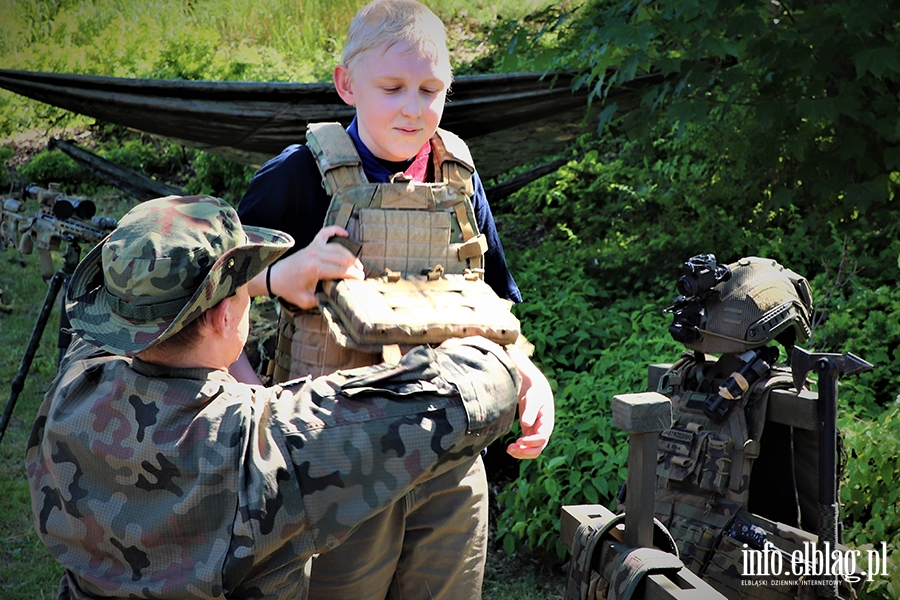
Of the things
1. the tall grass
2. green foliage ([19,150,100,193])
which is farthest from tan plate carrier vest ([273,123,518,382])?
green foliage ([19,150,100,193])

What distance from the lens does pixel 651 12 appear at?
420 cm

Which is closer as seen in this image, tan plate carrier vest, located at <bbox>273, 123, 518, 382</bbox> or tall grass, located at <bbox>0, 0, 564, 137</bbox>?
tan plate carrier vest, located at <bbox>273, 123, 518, 382</bbox>

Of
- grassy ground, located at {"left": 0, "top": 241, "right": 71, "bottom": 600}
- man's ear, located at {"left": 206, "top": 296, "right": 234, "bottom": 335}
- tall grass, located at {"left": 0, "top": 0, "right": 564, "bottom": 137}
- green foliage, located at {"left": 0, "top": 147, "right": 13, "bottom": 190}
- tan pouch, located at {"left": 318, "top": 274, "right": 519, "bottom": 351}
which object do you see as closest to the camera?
man's ear, located at {"left": 206, "top": 296, "right": 234, "bottom": 335}

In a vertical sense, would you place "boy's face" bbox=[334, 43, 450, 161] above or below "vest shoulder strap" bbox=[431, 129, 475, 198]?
above

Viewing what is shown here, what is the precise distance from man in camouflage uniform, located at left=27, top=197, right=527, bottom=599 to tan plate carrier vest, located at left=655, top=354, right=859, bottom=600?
4.51 feet

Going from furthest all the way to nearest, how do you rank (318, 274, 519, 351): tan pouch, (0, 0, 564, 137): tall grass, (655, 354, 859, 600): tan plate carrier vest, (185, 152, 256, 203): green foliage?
(185, 152, 256, 203): green foliage, (0, 0, 564, 137): tall grass, (655, 354, 859, 600): tan plate carrier vest, (318, 274, 519, 351): tan pouch

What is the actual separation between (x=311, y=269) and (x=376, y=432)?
0.55 m

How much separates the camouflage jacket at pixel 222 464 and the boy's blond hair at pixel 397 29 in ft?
2.51

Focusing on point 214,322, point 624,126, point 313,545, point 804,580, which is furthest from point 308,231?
point 624,126

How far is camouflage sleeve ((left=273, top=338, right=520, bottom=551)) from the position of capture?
1189mm

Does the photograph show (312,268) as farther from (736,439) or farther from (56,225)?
(56,225)

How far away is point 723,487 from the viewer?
241cm

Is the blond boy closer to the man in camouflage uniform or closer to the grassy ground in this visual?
the man in camouflage uniform

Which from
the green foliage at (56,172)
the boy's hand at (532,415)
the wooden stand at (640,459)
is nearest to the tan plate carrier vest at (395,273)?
the boy's hand at (532,415)
